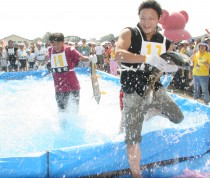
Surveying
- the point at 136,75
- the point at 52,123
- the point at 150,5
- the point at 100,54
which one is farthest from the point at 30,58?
the point at 150,5

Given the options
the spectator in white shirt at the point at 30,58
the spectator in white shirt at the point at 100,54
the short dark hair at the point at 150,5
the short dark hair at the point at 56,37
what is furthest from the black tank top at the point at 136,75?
the spectator in white shirt at the point at 30,58

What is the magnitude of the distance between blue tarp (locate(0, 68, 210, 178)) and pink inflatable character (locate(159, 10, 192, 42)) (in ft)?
11.5

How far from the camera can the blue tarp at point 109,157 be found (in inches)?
107

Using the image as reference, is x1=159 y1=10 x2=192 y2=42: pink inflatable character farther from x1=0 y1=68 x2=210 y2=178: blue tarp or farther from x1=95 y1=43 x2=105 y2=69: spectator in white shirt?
x1=95 y1=43 x2=105 y2=69: spectator in white shirt

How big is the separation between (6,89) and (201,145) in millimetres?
6288

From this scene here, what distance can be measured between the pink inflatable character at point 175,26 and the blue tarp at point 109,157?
3.51m

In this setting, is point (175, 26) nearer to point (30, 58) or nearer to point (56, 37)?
point (56, 37)

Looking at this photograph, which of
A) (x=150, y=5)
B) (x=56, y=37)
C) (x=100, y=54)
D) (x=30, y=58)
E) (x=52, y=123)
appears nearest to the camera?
(x=150, y=5)

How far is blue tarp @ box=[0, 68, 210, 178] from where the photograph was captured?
8.89 feet

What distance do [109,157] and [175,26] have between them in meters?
4.46

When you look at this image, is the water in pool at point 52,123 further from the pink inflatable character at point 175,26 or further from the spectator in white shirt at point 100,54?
the spectator in white shirt at point 100,54

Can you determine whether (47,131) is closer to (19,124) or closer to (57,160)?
(19,124)

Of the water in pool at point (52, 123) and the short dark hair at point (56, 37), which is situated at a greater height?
the short dark hair at point (56, 37)

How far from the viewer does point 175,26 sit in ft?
21.6
